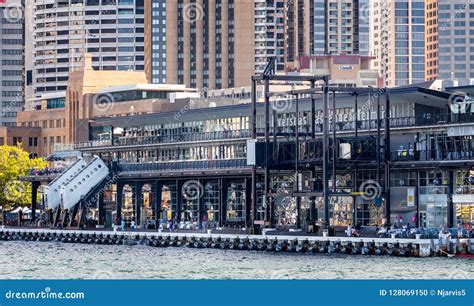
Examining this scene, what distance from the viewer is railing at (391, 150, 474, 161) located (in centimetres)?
13175

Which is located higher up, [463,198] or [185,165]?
[185,165]

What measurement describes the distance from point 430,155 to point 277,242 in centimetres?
1935

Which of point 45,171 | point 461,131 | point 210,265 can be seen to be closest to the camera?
point 210,265

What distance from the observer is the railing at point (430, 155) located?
432 feet

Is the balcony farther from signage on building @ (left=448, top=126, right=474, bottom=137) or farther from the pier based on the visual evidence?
signage on building @ (left=448, top=126, right=474, bottom=137)

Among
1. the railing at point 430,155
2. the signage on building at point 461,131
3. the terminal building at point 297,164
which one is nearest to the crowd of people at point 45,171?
the terminal building at point 297,164

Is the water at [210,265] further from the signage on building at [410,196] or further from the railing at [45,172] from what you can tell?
the railing at [45,172]

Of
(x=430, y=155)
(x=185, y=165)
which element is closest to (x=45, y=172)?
(x=185, y=165)

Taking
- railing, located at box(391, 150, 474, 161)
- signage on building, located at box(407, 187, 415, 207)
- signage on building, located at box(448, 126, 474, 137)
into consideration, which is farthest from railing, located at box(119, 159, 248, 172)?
signage on building, located at box(448, 126, 474, 137)

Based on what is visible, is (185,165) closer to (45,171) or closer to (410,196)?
(410,196)

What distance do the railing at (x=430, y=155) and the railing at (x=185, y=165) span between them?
18.4 metres

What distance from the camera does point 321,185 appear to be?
141375mm

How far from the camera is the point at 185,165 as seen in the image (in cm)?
15950

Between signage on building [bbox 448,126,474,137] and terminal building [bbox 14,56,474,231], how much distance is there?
86mm
